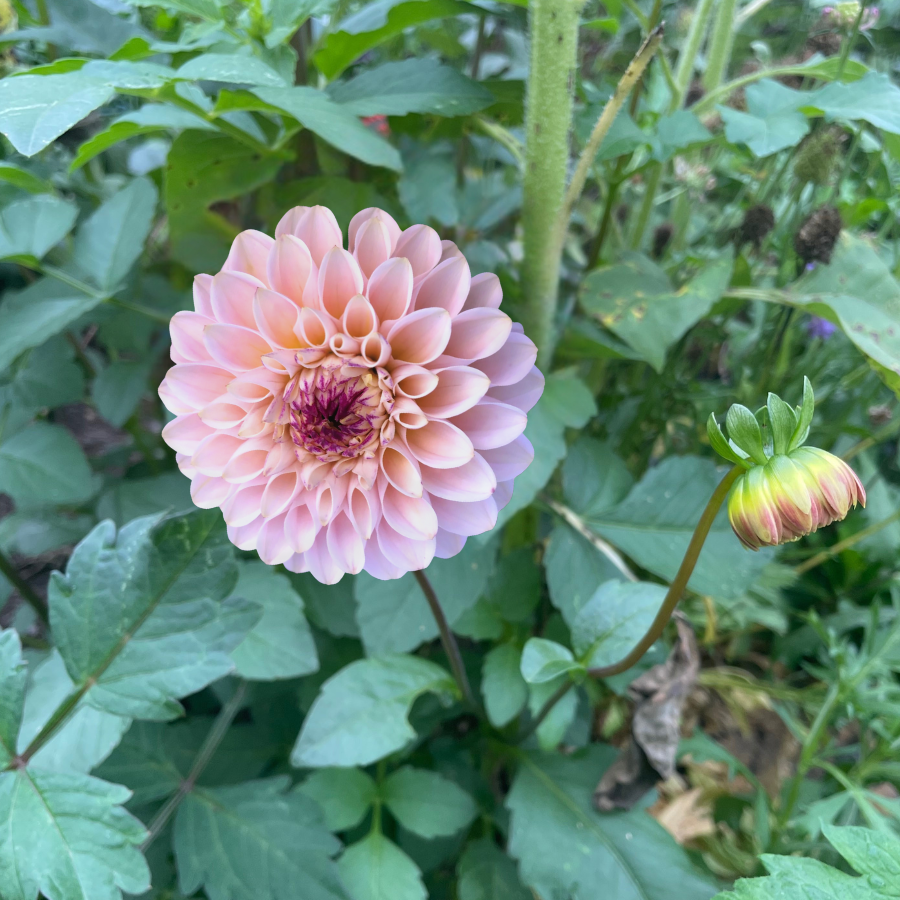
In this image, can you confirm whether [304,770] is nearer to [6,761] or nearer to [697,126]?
[6,761]

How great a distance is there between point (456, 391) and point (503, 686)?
0.40 m

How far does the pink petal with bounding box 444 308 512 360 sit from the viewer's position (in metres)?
0.43

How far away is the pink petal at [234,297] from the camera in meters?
0.45

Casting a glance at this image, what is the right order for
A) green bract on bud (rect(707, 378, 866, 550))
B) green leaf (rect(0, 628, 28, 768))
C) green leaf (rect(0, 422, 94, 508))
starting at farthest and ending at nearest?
green leaf (rect(0, 422, 94, 508)) → green leaf (rect(0, 628, 28, 768)) → green bract on bud (rect(707, 378, 866, 550))

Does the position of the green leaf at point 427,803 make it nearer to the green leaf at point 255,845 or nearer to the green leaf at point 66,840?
the green leaf at point 255,845

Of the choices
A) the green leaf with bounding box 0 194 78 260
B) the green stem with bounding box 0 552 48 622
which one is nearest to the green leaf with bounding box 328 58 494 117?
the green leaf with bounding box 0 194 78 260

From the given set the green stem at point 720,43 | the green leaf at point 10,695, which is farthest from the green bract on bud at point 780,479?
the green stem at point 720,43

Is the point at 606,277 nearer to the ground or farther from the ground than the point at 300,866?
farther from the ground

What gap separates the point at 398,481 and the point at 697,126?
1.67 ft

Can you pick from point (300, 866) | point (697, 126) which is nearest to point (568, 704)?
point (300, 866)

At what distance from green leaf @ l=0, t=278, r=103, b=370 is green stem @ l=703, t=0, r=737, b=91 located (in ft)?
2.87

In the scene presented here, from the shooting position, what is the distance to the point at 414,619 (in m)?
0.68

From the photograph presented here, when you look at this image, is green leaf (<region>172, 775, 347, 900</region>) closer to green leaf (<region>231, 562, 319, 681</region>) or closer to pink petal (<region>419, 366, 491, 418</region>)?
green leaf (<region>231, 562, 319, 681</region>)

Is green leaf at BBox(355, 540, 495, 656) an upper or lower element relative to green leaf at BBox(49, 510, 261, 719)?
lower
